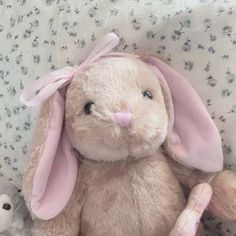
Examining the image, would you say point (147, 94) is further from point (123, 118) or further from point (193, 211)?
point (193, 211)

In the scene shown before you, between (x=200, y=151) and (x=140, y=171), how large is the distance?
0.36ft

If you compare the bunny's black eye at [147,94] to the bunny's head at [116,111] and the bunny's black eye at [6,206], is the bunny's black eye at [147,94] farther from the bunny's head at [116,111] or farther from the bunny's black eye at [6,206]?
the bunny's black eye at [6,206]

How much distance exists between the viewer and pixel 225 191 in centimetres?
79

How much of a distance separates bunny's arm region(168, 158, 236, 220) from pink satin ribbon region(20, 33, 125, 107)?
0.75ft

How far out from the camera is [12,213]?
3.06 feet

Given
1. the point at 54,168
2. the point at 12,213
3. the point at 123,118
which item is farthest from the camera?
the point at 12,213

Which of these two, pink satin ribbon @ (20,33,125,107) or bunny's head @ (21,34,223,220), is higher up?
pink satin ribbon @ (20,33,125,107)

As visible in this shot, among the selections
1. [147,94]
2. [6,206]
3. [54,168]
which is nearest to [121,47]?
[147,94]

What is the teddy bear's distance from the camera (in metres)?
0.91

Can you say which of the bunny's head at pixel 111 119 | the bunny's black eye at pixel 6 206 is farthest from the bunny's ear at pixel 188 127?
the bunny's black eye at pixel 6 206

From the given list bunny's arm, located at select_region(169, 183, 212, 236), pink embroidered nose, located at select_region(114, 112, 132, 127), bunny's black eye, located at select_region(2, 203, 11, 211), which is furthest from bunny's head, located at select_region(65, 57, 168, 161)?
bunny's black eye, located at select_region(2, 203, 11, 211)

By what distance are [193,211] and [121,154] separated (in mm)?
151

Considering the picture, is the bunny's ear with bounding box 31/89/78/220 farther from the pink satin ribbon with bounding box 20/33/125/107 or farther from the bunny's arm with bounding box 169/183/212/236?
the bunny's arm with bounding box 169/183/212/236

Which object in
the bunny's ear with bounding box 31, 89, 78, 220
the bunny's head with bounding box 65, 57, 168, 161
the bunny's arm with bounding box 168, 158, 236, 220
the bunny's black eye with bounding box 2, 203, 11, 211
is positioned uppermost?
the bunny's head with bounding box 65, 57, 168, 161
